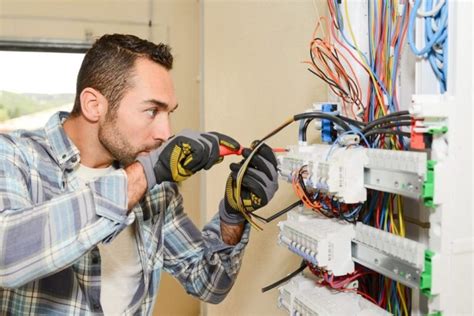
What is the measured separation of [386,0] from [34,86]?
1.94m

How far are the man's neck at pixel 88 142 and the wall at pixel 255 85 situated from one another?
2.25 ft

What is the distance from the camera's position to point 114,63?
1282 mm

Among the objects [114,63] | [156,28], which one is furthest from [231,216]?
[156,28]

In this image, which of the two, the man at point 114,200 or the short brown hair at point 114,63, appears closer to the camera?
the man at point 114,200

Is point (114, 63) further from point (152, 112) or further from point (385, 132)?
point (385, 132)


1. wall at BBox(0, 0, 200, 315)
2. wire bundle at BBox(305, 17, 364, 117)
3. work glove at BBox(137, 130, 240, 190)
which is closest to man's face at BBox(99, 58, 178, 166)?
work glove at BBox(137, 130, 240, 190)

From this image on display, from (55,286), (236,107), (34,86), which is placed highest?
(34,86)

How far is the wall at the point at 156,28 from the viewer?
2.31m

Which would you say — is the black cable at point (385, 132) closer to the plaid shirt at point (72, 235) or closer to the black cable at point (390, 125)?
the black cable at point (390, 125)

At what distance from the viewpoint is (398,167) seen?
847 mm

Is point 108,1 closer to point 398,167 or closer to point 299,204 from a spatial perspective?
point 299,204

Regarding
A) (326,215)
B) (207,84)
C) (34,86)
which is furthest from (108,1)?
(326,215)

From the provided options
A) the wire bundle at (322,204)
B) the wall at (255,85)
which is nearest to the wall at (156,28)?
the wall at (255,85)

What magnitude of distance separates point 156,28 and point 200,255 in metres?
1.49
